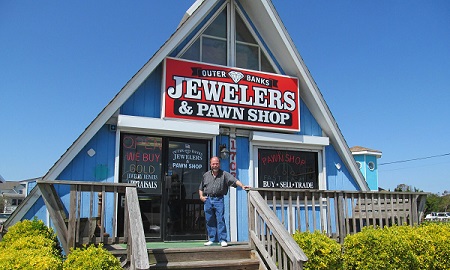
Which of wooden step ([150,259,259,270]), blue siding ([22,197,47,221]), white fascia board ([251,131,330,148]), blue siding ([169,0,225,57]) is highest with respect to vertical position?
blue siding ([169,0,225,57])

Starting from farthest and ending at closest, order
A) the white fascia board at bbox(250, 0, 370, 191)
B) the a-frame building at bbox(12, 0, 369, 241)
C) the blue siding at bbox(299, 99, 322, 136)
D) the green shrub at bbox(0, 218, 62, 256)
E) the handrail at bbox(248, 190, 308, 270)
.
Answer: the blue siding at bbox(299, 99, 322, 136), the white fascia board at bbox(250, 0, 370, 191), the a-frame building at bbox(12, 0, 369, 241), the green shrub at bbox(0, 218, 62, 256), the handrail at bbox(248, 190, 308, 270)

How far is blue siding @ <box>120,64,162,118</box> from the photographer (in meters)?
8.59

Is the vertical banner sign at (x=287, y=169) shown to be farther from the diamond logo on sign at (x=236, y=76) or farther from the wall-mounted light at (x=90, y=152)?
the wall-mounted light at (x=90, y=152)

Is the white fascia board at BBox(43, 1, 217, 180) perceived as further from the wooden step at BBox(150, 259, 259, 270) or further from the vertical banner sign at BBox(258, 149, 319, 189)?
the vertical banner sign at BBox(258, 149, 319, 189)

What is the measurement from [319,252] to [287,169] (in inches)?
161

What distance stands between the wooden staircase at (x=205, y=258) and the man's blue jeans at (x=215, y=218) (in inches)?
13.5

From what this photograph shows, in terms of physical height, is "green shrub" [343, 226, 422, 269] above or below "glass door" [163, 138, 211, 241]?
below

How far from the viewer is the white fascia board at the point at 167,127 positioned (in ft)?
27.3

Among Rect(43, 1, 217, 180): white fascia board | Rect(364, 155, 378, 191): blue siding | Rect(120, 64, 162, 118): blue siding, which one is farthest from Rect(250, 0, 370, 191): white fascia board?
Rect(364, 155, 378, 191): blue siding

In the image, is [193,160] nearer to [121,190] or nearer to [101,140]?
[101,140]

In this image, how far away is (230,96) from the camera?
30.7 ft

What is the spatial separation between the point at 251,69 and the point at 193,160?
2.79 metres

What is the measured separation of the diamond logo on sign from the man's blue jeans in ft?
10.8

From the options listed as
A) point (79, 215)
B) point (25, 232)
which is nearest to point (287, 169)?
point (79, 215)
